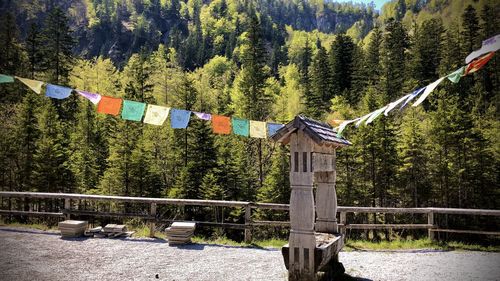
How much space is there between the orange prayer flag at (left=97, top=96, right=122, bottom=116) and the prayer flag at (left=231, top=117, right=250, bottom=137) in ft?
12.9

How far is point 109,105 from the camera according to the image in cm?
1157

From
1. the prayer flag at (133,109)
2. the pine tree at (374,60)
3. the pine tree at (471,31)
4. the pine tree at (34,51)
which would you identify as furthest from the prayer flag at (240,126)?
the pine tree at (471,31)

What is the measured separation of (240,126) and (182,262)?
496 cm

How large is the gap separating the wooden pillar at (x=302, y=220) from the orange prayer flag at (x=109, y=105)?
7.71 metres

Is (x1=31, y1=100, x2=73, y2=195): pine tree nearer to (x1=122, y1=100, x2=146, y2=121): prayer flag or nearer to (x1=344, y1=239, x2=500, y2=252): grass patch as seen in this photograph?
(x1=122, y1=100, x2=146, y2=121): prayer flag

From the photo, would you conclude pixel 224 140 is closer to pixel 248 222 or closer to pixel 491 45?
pixel 248 222

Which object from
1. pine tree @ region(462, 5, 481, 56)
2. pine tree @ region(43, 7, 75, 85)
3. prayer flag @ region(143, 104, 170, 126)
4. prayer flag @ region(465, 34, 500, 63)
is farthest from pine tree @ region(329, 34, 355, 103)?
prayer flag @ region(465, 34, 500, 63)

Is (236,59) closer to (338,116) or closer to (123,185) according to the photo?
(338,116)

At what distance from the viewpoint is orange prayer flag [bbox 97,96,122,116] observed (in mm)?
11484

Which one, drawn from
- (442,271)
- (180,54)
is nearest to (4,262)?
(442,271)

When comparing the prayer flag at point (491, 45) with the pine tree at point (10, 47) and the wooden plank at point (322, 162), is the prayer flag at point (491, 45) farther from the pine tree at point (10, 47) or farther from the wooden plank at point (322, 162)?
the pine tree at point (10, 47)

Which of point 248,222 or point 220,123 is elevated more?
point 220,123

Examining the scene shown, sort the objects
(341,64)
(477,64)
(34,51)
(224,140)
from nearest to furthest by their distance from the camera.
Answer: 1. (477,64)
2. (224,140)
3. (34,51)
4. (341,64)

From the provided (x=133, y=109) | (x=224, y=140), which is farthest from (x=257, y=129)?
(x=224, y=140)
